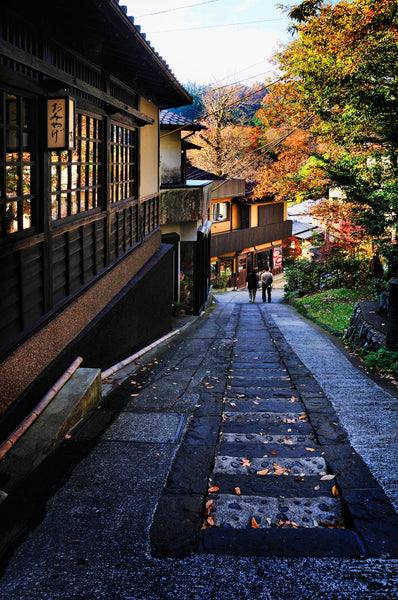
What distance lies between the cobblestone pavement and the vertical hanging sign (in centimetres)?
412

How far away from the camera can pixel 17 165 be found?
614 centimetres

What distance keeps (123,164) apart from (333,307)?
13.5 meters

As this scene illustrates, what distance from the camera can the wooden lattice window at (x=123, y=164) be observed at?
11.1 m

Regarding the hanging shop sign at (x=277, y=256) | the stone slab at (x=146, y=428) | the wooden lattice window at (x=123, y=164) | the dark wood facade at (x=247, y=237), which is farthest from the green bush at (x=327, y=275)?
the hanging shop sign at (x=277, y=256)

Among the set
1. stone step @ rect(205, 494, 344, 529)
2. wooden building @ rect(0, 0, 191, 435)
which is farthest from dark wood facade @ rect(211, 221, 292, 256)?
stone step @ rect(205, 494, 344, 529)

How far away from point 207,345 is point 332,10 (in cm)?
1152

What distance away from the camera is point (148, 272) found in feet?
45.5

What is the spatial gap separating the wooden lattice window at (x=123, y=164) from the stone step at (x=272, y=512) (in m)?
7.57

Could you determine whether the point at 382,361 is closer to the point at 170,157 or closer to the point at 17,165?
the point at 17,165

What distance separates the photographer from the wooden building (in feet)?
20.0

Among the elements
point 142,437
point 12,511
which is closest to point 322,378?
point 142,437

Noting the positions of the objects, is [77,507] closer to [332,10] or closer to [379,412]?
[379,412]

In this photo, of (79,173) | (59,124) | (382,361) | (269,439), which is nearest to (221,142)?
(382,361)

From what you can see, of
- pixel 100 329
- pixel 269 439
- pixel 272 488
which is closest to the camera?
pixel 272 488
